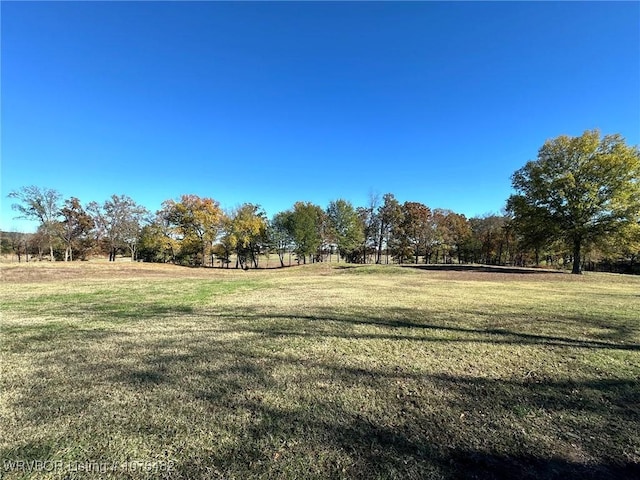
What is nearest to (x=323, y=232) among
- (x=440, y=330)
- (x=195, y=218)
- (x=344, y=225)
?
(x=344, y=225)

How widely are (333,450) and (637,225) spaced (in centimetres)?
2878

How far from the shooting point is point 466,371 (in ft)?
13.9

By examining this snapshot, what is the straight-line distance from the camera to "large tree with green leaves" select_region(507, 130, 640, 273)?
2145 cm

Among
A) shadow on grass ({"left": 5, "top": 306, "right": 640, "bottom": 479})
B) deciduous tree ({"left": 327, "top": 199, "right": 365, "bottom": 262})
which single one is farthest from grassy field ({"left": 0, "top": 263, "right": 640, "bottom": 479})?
deciduous tree ({"left": 327, "top": 199, "right": 365, "bottom": 262})

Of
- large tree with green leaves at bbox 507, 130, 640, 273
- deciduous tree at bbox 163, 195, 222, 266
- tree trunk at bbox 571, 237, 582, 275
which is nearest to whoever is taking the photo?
large tree with green leaves at bbox 507, 130, 640, 273

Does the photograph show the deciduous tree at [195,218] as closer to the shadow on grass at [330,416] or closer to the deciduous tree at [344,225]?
the deciduous tree at [344,225]

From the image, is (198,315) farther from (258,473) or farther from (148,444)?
(258,473)

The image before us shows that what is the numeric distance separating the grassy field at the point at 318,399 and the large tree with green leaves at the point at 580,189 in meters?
21.1

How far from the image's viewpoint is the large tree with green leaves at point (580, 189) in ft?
70.4

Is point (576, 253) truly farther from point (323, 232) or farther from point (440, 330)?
point (323, 232)

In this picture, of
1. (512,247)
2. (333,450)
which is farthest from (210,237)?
(512,247)

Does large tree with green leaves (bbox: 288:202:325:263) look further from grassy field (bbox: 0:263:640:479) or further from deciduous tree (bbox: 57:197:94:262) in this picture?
grassy field (bbox: 0:263:640:479)

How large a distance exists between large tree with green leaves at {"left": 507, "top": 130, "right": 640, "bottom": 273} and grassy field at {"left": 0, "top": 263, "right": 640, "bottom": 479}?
21065 millimetres

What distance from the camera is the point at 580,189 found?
22859 mm
